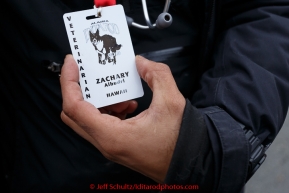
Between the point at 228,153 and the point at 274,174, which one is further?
the point at 274,174

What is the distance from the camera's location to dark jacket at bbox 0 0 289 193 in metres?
0.59

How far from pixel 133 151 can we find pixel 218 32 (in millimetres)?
400

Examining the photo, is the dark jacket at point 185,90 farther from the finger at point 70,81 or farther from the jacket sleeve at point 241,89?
the finger at point 70,81

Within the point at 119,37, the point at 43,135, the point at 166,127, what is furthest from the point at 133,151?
the point at 43,135

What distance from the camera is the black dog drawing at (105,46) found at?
63 cm

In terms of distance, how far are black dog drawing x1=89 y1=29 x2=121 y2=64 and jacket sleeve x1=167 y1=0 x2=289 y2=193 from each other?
7.7 inches

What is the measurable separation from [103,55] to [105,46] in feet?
0.06

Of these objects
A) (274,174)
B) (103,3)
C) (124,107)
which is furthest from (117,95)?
(274,174)

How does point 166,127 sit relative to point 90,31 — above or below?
below

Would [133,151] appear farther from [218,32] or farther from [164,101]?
[218,32]

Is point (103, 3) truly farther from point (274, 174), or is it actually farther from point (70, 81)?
point (274, 174)

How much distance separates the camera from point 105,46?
2.07 feet

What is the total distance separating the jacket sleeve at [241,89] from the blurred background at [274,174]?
0.89 meters

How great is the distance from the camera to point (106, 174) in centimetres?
84
